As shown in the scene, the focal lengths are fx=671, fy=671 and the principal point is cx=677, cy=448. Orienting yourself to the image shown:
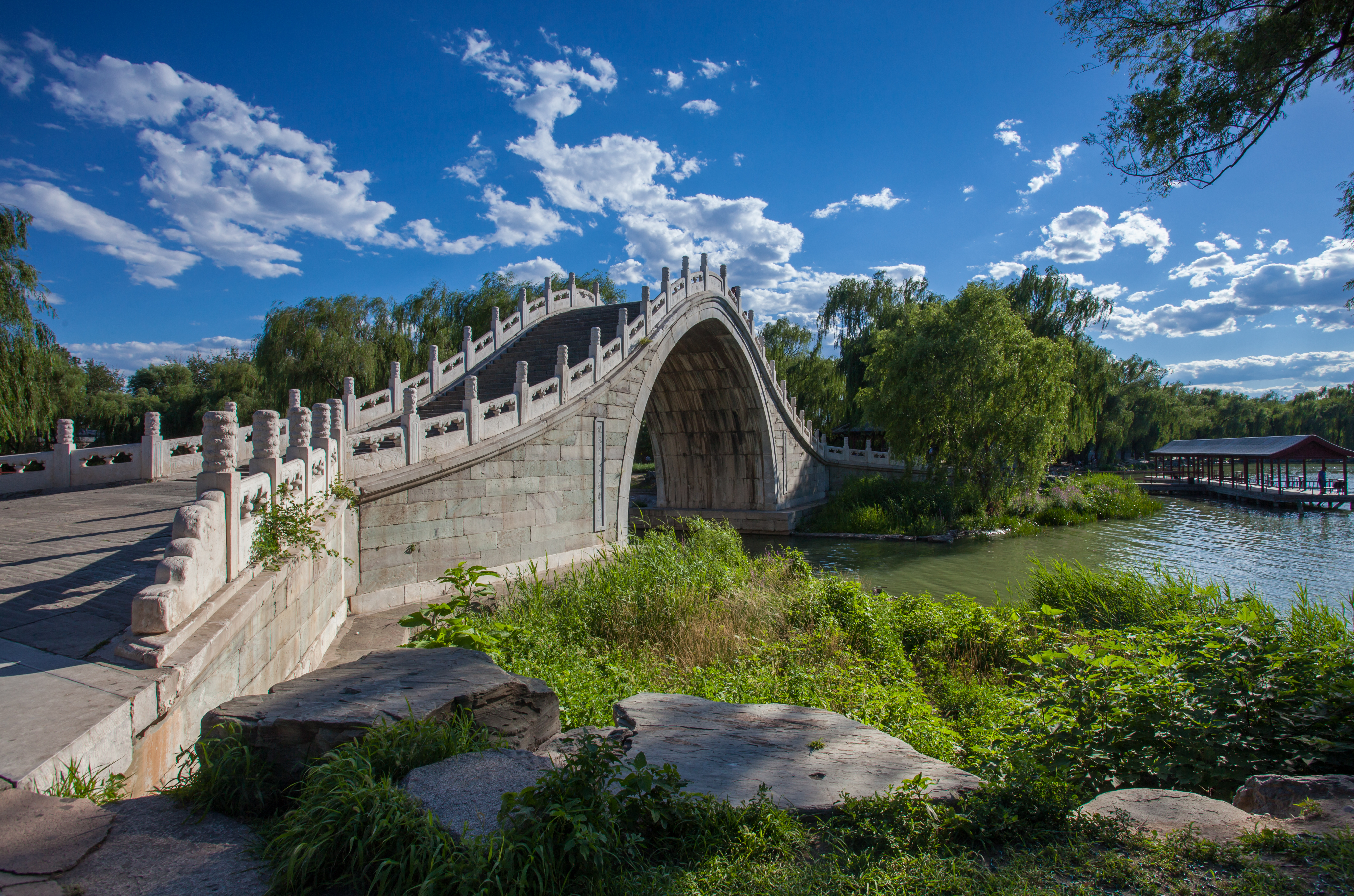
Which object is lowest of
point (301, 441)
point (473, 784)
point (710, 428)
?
point (473, 784)

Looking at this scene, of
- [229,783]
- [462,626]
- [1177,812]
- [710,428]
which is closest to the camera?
[229,783]

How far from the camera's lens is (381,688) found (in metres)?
3.21

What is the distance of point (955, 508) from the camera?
19.9m

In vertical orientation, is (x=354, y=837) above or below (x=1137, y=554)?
above

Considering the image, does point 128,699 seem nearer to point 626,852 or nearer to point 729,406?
point 626,852

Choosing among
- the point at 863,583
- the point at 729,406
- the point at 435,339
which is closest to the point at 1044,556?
the point at 863,583

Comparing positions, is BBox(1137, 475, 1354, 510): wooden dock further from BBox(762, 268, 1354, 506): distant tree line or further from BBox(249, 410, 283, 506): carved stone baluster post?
BBox(249, 410, 283, 506): carved stone baluster post

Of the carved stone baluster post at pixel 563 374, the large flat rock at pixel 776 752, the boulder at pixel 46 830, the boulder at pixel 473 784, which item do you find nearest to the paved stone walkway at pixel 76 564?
the boulder at pixel 46 830

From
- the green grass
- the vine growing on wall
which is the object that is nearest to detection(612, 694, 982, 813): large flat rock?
the green grass

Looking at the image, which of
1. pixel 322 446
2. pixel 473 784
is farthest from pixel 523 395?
pixel 473 784

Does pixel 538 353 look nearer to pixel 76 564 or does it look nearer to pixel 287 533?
pixel 287 533

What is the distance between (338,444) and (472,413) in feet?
7.71

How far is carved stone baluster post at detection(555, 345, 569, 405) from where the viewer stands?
11.9 m

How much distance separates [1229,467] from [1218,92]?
48313 mm
